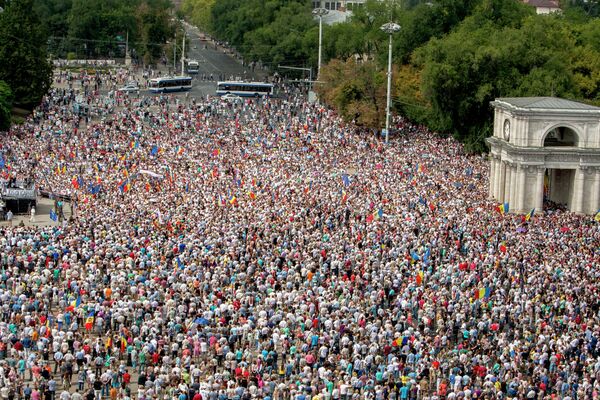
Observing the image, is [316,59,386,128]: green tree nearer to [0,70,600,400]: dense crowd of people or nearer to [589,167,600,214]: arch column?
[0,70,600,400]: dense crowd of people

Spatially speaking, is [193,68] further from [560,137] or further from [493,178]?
[560,137]

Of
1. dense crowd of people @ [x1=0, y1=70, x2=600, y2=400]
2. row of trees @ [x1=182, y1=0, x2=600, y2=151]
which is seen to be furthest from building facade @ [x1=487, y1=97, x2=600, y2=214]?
row of trees @ [x1=182, y1=0, x2=600, y2=151]

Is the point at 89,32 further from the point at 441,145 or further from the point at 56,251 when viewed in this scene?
the point at 56,251

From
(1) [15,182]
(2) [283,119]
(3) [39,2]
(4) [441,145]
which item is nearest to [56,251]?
(1) [15,182]

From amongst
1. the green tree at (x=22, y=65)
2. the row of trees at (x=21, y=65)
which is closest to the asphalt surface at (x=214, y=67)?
the row of trees at (x=21, y=65)

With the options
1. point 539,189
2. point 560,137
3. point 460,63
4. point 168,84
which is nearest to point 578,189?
point 539,189

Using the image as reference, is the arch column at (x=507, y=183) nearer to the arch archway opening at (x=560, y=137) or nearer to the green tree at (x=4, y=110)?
the arch archway opening at (x=560, y=137)

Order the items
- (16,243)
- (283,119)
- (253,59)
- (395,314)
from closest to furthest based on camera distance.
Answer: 1. (395,314)
2. (16,243)
3. (283,119)
4. (253,59)
